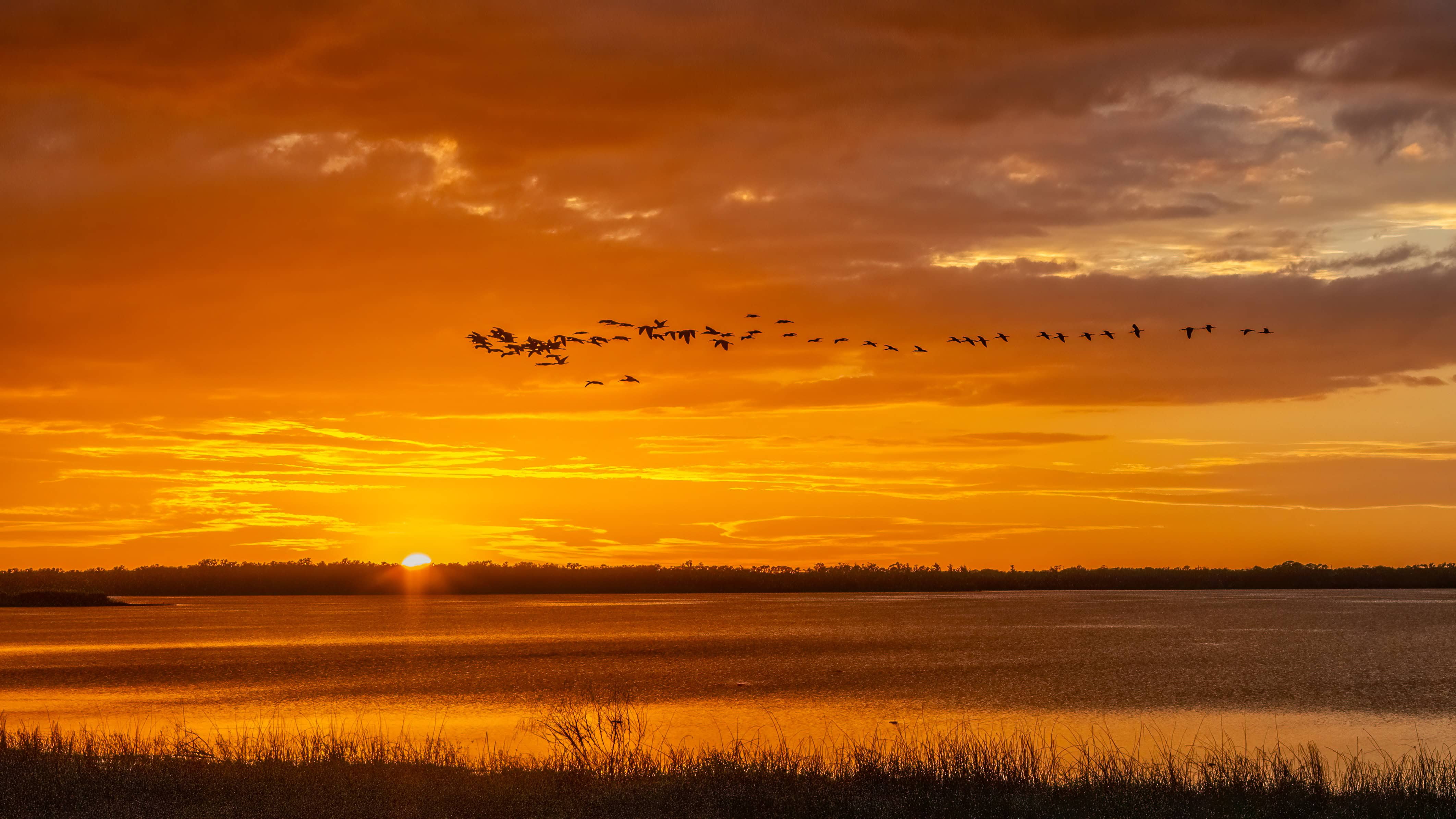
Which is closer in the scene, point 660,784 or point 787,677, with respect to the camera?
point 660,784

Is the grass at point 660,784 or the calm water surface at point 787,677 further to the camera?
the calm water surface at point 787,677

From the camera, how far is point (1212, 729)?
48.5m

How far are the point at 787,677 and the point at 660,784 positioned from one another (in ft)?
165

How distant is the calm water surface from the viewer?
52219mm

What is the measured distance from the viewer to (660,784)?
26734 mm

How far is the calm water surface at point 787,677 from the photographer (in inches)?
2056

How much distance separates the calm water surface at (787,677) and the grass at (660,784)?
11745 mm

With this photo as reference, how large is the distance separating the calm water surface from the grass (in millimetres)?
11745

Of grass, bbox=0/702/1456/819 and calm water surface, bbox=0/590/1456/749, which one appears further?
calm water surface, bbox=0/590/1456/749

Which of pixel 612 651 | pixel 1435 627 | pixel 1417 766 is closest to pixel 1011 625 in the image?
pixel 1435 627

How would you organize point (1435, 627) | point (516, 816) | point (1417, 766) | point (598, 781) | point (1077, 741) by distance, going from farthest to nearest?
point (1435, 627)
point (1077, 741)
point (1417, 766)
point (598, 781)
point (516, 816)

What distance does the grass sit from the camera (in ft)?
79.1

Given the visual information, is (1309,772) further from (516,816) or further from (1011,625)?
(1011,625)

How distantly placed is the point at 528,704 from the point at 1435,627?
117709mm
